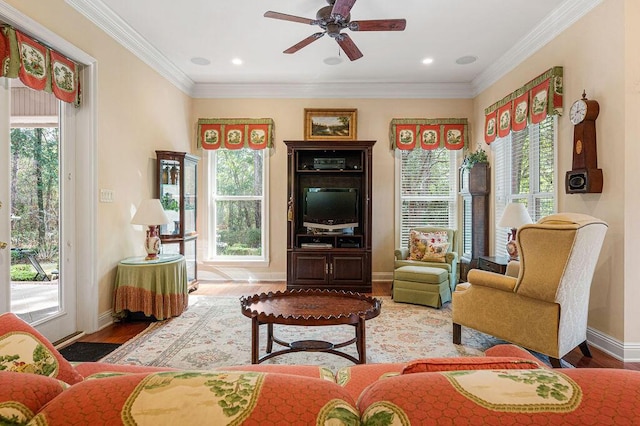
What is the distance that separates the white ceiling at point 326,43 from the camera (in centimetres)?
338

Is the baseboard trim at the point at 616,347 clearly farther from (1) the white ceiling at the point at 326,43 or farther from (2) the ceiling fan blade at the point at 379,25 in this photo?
(2) the ceiling fan blade at the point at 379,25

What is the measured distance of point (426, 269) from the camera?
14.2 feet

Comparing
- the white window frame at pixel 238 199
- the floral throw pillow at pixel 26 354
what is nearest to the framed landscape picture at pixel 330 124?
the white window frame at pixel 238 199

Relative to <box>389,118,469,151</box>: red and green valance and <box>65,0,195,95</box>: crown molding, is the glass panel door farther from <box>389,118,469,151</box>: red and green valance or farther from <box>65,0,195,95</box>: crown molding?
<box>389,118,469,151</box>: red and green valance

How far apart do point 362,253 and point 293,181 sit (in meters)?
1.42

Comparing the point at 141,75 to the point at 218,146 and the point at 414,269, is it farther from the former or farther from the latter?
the point at 414,269

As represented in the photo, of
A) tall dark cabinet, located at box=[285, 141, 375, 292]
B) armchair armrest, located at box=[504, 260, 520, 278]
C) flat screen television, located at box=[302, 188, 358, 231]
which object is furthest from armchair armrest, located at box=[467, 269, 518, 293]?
flat screen television, located at box=[302, 188, 358, 231]

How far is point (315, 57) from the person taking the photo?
4.55 meters

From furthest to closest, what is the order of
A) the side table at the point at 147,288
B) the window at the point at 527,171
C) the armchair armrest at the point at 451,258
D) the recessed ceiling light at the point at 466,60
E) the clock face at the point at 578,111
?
the armchair armrest at the point at 451,258
the recessed ceiling light at the point at 466,60
the window at the point at 527,171
the side table at the point at 147,288
the clock face at the point at 578,111

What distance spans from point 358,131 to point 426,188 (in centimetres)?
142

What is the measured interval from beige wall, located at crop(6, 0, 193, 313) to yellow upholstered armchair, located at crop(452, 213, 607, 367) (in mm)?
3531

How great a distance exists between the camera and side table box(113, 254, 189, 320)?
3613mm

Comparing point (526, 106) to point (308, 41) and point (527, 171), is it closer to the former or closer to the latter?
point (527, 171)

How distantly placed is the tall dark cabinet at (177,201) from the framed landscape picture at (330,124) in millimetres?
1835
